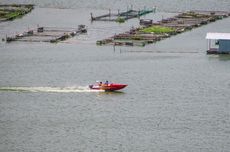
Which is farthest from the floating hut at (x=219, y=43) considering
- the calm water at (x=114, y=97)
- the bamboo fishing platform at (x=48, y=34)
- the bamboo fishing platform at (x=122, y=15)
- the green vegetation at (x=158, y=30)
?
the bamboo fishing platform at (x=122, y=15)

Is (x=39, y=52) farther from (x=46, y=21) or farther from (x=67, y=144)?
(x=67, y=144)

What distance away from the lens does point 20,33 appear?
70438 mm

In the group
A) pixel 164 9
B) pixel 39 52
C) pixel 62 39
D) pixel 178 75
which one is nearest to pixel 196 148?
pixel 178 75

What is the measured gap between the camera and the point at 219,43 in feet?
204

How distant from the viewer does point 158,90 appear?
52.7m

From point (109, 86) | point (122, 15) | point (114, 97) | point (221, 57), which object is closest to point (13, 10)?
point (122, 15)

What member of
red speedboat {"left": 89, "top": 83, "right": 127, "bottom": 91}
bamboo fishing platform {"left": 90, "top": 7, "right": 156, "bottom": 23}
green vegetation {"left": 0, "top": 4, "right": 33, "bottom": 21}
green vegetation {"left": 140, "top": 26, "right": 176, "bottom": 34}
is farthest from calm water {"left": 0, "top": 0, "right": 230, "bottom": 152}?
green vegetation {"left": 0, "top": 4, "right": 33, "bottom": 21}

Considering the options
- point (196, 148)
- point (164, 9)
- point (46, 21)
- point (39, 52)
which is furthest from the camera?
point (164, 9)

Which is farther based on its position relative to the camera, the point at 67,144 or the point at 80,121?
the point at 80,121

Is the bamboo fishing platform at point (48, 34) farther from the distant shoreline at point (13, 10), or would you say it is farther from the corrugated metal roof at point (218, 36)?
Answer: the corrugated metal roof at point (218, 36)

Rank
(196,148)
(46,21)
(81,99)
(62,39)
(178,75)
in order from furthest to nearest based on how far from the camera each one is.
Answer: (46,21) < (62,39) < (178,75) < (81,99) < (196,148)

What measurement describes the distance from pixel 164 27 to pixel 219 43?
8.53m

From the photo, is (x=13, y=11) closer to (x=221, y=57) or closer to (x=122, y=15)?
(x=122, y=15)

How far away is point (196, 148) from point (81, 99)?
9682 mm
